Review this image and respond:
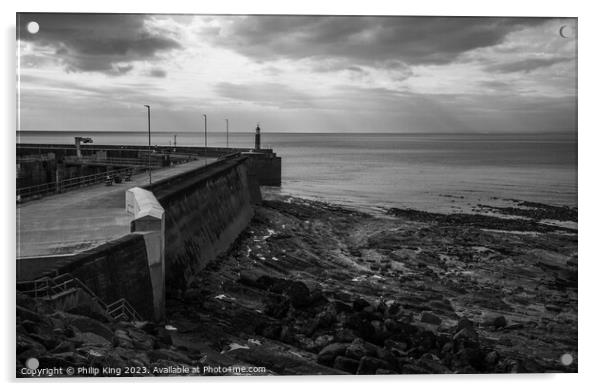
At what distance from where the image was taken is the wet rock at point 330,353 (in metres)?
10.9

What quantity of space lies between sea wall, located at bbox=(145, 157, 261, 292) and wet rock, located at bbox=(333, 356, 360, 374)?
548 centimetres

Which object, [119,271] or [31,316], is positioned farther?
[119,271]

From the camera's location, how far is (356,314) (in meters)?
13.2

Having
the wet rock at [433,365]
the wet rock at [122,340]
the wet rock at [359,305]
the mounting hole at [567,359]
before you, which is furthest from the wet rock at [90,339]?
the mounting hole at [567,359]

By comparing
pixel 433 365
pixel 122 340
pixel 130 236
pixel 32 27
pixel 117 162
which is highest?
pixel 32 27

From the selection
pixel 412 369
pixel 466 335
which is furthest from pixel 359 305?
pixel 412 369

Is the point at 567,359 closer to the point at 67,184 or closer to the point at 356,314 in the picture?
the point at 356,314

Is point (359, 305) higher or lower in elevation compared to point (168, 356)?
lower

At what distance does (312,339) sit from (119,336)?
4645 mm

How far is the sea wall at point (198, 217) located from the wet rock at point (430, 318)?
6.46 m

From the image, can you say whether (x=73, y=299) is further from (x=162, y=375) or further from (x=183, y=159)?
(x=183, y=159)

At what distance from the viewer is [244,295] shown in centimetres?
1588

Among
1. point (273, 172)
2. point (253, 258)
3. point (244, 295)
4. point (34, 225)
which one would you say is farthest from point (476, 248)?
point (273, 172)

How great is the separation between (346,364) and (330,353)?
Answer: 1.60ft
